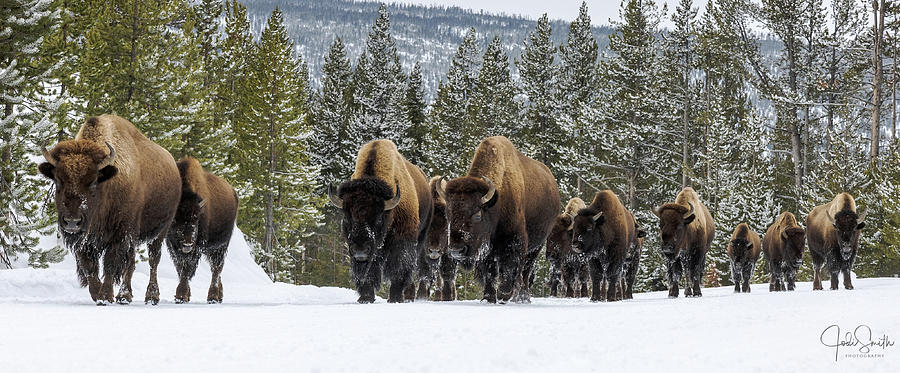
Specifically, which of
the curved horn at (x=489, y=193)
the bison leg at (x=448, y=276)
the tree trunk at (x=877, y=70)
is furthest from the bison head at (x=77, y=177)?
the tree trunk at (x=877, y=70)

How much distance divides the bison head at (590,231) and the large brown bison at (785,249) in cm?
748

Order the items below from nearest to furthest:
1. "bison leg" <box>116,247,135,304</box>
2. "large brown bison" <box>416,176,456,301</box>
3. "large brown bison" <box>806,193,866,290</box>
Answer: "bison leg" <box>116,247,135,304</box> → "large brown bison" <box>416,176,456,301</box> → "large brown bison" <box>806,193,866,290</box>

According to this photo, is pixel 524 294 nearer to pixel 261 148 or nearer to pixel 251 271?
pixel 251 271

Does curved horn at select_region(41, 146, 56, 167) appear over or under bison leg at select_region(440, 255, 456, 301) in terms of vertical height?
over

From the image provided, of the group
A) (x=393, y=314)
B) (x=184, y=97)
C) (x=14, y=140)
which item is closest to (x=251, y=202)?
(x=184, y=97)

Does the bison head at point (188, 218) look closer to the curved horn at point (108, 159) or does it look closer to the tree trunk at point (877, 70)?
the curved horn at point (108, 159)

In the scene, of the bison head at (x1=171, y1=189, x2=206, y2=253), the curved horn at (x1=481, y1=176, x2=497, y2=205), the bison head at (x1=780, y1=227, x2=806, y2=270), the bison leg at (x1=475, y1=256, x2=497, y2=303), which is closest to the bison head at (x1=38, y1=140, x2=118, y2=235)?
the bison head at (x1=171, y1=189, x2=206, y2=253)

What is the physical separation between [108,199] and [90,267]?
0.81 metres

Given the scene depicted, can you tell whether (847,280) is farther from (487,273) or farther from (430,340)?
(430,340)

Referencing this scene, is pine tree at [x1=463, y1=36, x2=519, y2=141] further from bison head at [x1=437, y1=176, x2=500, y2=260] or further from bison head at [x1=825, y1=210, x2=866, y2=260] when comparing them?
bison head at [x1=437, y1=176, x2=500, y2=260]

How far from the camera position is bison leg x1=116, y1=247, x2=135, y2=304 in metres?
8.95

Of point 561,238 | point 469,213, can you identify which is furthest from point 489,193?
point 561,238

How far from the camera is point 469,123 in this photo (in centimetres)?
4744

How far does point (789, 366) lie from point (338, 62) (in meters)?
57.8
